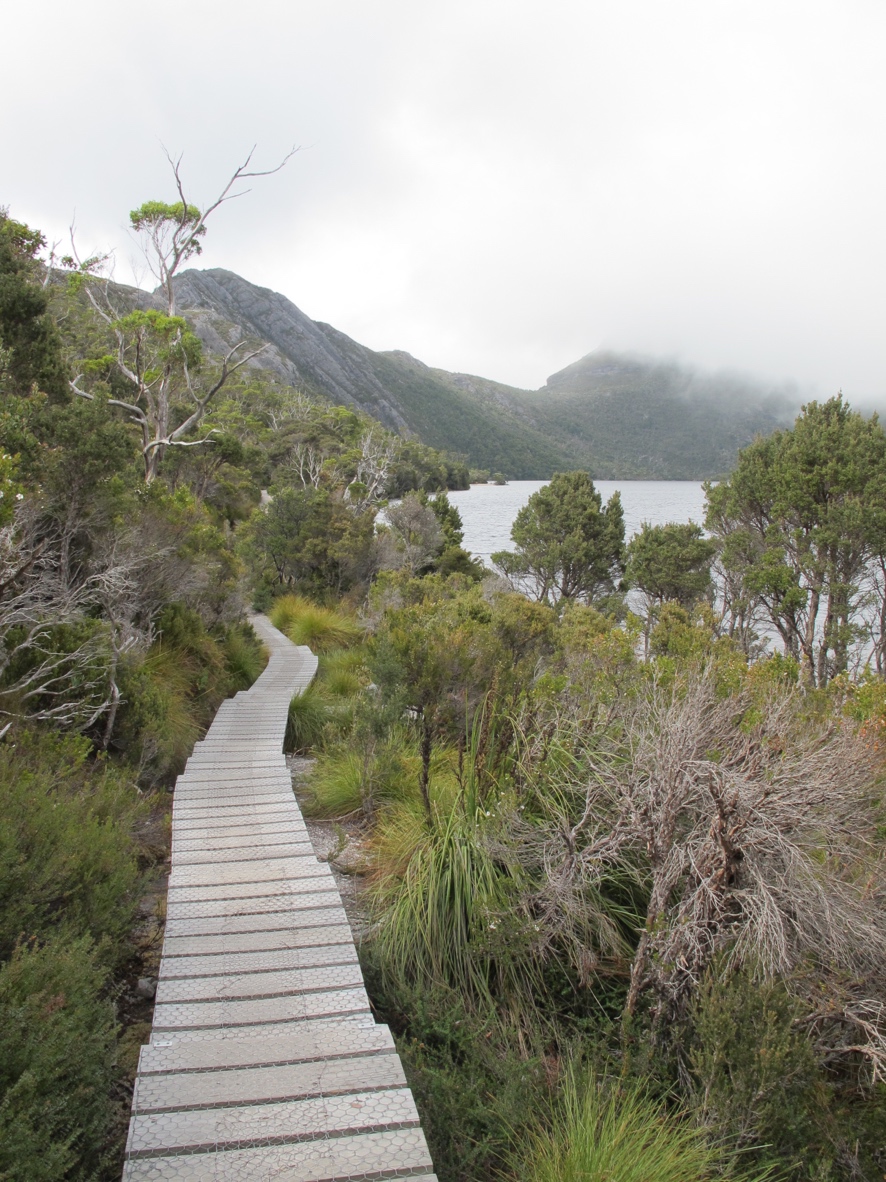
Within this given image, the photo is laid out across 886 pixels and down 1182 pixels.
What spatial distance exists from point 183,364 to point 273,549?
9.21m

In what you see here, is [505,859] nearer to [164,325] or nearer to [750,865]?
[750,865]

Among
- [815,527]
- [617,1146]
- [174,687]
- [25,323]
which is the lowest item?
[617,1146]

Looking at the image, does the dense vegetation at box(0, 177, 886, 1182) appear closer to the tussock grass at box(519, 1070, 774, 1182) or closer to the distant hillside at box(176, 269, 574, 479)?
the tussock grass at box(519, 1070, 774, 1182)

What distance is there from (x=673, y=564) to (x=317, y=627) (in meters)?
21.1

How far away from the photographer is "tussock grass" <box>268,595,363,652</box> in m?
17.0

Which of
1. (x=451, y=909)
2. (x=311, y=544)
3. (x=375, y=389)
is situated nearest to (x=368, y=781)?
(x=451, y=909)

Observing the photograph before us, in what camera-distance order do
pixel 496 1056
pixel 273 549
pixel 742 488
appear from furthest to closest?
pixel 742 488 < pixel 273 549 < pixel 496 1056

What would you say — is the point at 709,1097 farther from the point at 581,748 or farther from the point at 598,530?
the point at 598,530

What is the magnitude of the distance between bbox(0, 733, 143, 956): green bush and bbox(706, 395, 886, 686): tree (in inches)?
921

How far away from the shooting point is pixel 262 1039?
3215 millimetres

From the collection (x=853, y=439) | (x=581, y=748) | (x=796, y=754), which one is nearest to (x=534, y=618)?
(x=581, y=748)

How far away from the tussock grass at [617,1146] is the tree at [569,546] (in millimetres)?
35348

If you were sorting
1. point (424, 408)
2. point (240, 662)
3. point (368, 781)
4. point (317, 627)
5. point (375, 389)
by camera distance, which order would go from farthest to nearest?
point (424, 408) → point (375, 389) → point (317, 627) → point (240, 662) → point (368, 781)

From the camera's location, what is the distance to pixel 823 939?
3166mm
